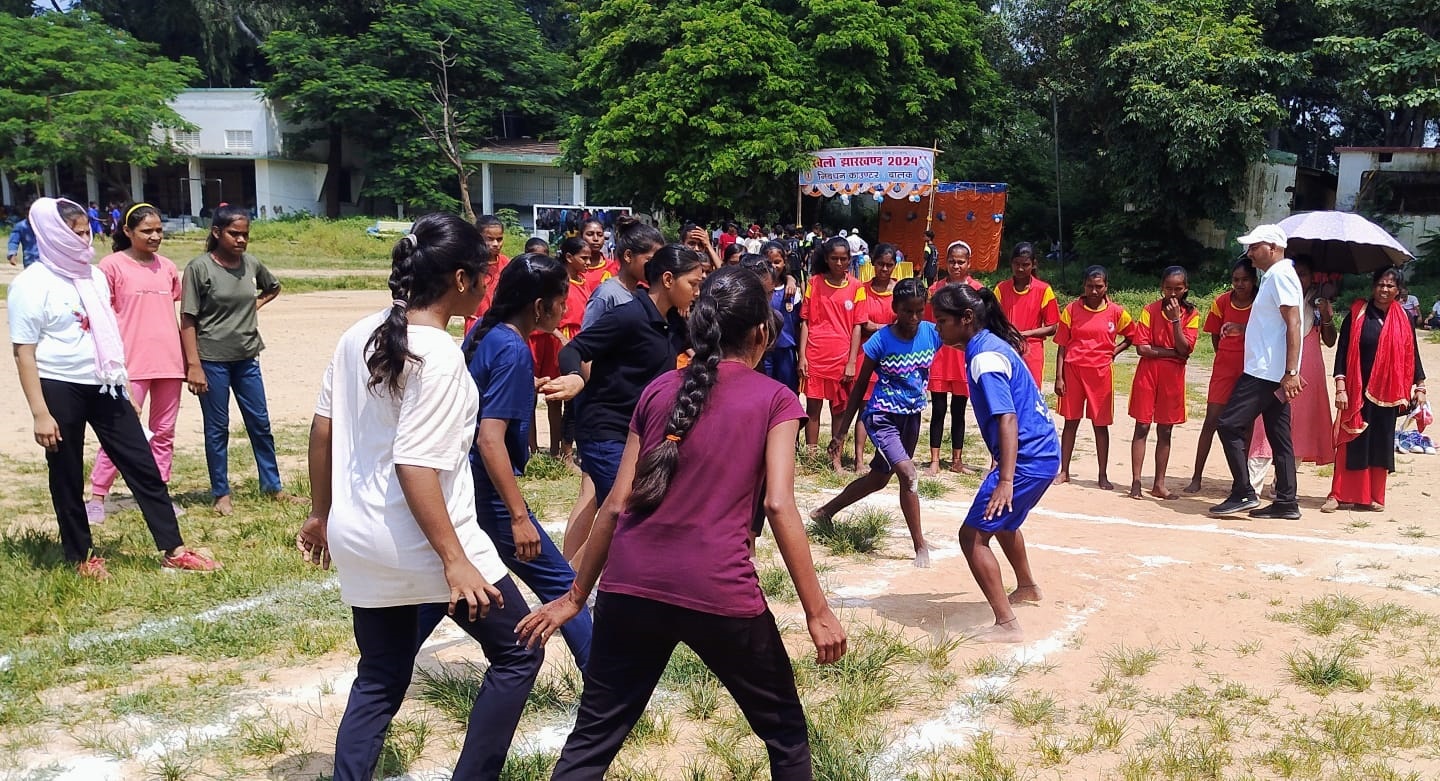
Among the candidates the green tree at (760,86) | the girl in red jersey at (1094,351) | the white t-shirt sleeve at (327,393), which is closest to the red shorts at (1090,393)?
the girl in red jersey at (1094,351)

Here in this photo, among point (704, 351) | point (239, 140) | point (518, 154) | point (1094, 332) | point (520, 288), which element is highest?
point (239, 140)

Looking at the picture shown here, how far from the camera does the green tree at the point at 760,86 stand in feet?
85.1

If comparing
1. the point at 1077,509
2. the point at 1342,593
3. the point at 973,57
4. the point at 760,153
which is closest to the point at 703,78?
the point at 760,153

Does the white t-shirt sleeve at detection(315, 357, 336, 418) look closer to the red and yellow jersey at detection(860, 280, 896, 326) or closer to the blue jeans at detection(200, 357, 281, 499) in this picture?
the blue jeans at detection(200, 357, 281, 499)

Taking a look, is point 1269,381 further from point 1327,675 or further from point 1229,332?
point 1327,675

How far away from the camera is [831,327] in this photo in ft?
27.3

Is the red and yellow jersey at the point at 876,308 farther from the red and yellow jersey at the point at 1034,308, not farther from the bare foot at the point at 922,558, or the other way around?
the bare foot at the point at 922,558

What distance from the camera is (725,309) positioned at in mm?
2855

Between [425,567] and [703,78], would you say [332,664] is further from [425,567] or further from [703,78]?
[703,78]

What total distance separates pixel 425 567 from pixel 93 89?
41.3 metres

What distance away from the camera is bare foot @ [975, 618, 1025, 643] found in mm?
4754

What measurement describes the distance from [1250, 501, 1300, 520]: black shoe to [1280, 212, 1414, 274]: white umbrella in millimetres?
1666

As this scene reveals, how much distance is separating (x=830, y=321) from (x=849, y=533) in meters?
2.47

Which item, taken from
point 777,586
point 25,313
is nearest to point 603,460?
point 777,586
